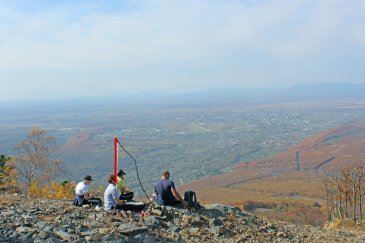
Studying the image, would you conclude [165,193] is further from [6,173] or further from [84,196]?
[6,173]

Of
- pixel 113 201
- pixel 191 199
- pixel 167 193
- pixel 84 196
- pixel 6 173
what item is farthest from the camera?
pixel 6 173

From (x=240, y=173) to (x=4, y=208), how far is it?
78328mm

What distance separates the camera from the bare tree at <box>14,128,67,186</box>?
33188 millimetres

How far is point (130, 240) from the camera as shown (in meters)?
9.93

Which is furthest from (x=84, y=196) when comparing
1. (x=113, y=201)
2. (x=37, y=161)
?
(x=37, y=161)

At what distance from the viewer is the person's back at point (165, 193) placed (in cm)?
1318

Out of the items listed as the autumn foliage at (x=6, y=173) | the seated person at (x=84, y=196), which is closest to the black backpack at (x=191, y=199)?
the seated person at (x=84, y=196)

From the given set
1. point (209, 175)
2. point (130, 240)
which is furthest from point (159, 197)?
point (209, 175)

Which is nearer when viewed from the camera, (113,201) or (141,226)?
(141,226)

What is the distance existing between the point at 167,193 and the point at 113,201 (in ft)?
6.05

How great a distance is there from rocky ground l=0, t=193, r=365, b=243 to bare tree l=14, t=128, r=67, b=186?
19409 millimetres

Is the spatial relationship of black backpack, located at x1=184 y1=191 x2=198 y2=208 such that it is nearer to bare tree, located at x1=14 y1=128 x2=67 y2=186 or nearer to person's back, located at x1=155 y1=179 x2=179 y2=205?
person's back, located at x1=155 y1=179 x2=179 y2=205

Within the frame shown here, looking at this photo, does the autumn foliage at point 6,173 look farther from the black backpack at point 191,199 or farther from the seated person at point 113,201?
the black backpack at point 191,199

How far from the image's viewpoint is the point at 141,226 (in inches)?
428
